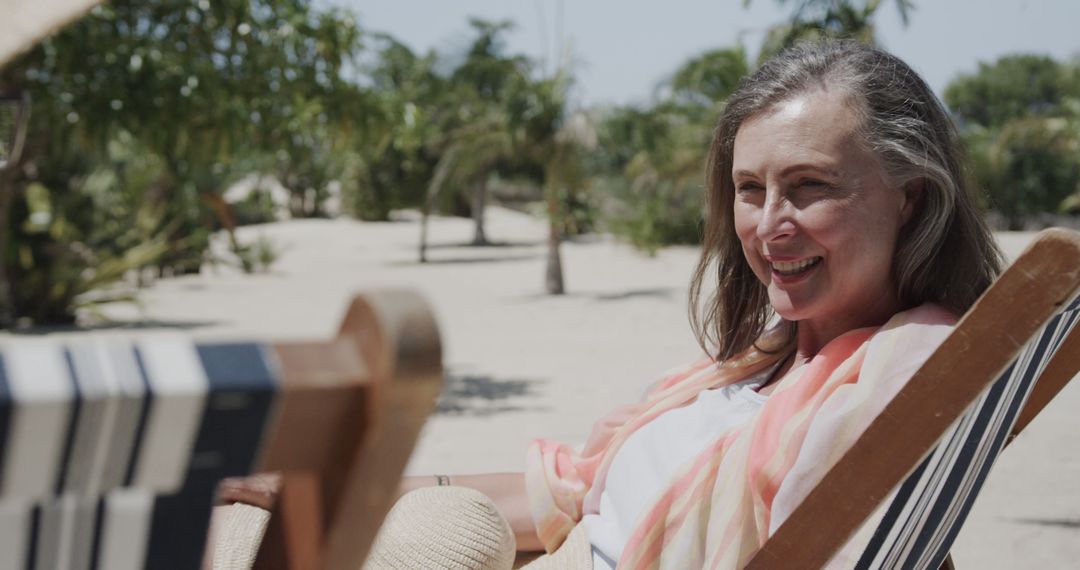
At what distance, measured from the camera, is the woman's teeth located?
5.87 ft

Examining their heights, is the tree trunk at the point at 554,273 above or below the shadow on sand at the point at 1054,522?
below

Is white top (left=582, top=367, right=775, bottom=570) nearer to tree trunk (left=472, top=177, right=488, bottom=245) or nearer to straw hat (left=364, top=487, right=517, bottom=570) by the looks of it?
straw hat (left=364, top=487, right=517, bottom=570)

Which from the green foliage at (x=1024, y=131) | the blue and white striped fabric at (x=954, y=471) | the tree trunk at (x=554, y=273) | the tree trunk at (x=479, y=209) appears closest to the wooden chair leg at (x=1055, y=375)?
the blue and white striped fabric at (x=954, y=471)

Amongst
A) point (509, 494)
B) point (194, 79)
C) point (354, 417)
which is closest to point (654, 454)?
point (509, 494)

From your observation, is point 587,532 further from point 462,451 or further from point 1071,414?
point 1071,414

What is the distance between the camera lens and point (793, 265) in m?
Result: 1.81

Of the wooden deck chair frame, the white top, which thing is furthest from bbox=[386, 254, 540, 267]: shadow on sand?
the wooden deck chair frame

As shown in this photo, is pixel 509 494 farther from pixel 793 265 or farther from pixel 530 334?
pixel 530 334

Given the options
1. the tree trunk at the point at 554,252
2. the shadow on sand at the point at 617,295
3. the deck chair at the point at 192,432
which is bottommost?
the shadow on sand at the point at 617,295

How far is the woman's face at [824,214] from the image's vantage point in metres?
1.72

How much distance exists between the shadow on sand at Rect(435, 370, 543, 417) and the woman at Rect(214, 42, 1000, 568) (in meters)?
5.23

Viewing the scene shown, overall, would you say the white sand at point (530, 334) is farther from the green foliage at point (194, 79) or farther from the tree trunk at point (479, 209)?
the green foliage at point (194, 79)

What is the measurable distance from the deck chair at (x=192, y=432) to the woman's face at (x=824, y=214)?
1.24 meters

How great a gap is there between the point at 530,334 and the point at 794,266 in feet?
35.0
